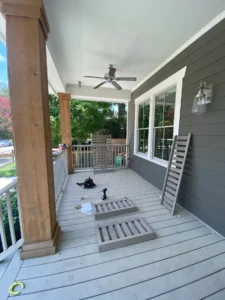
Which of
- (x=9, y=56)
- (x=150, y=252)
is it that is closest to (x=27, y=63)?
(x=9, y=56)

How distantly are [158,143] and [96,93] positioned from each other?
259 cm

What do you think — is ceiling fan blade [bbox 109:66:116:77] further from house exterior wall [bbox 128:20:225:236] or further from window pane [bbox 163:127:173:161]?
window pane [bbox 163:127:173:161]

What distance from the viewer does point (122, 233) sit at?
170 cm

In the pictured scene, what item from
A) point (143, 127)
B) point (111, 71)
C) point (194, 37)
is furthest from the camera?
point (143, 127)

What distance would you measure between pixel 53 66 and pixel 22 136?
1.93m

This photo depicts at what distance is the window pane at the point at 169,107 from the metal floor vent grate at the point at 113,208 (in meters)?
1.83

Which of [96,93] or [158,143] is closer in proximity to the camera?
[158,143]

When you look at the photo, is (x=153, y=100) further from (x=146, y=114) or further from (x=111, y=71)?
(x=111, y=71)

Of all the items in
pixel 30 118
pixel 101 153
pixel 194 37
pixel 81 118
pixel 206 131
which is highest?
pixel 194 37

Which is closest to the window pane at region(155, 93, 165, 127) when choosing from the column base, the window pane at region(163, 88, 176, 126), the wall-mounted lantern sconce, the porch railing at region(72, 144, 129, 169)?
the window pane at region(163, 88, 176, 126)

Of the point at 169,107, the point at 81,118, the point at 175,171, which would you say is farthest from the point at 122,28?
the point at 81,118

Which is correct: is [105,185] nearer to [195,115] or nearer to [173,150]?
[173,150]

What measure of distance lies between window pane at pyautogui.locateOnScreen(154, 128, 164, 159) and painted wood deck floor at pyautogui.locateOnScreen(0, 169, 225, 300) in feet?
5.31

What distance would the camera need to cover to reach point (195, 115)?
7.05ft
